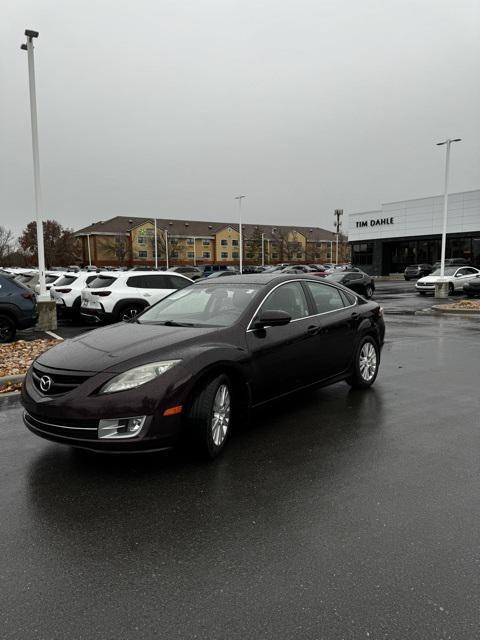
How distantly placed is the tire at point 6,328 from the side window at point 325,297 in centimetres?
753

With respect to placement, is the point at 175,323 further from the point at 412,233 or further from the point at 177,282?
the point at 412,233

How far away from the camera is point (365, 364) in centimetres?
665

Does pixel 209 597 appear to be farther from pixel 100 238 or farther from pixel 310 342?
pixel 100 238

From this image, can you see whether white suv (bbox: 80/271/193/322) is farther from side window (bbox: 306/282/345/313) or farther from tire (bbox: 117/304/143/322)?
side window (bbox: 306/282/345/313)

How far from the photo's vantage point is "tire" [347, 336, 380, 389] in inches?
254

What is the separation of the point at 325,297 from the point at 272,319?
1609 millimetres

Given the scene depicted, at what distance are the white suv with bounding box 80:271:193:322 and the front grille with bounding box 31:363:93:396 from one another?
886cm

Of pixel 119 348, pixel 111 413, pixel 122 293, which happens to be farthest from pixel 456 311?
pixel 111 413

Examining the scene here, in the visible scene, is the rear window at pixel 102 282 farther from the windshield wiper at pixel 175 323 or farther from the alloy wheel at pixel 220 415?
the alloy wheel at pixel 220 415

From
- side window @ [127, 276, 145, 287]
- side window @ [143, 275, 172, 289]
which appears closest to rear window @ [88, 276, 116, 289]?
side window @ [127, 276, 145, 287]

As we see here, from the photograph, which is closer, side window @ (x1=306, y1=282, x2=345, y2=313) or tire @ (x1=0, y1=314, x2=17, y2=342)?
side window @ (x1=306, y1=282, x2=345, y2=313)

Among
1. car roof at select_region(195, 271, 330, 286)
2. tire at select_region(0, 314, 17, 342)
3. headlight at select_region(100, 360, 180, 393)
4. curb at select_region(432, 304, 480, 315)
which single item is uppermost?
car roof at select_region(195, 271, 330, 286)

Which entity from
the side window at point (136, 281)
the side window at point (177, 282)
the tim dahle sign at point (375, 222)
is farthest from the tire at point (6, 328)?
the tim dahle sign at point (375, 222)

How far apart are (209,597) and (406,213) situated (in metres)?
49.2
